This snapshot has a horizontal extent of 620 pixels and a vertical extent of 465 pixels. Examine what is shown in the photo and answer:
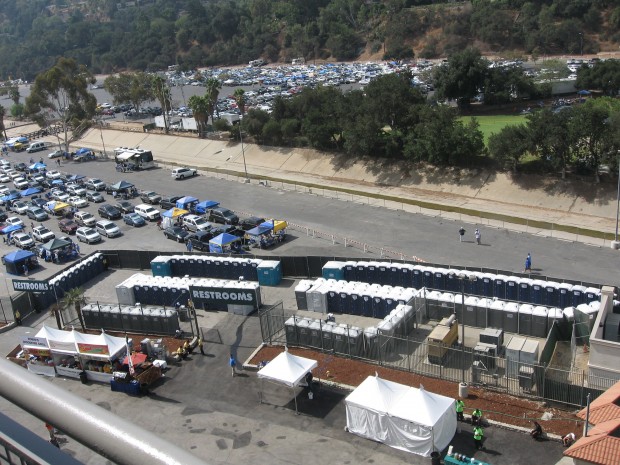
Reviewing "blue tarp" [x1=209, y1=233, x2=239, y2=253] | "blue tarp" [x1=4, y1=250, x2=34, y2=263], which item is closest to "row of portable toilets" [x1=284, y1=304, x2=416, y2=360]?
"blue tarp" [x1=209, y1=233, x2=239, y2=253]

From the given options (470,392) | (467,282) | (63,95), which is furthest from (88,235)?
(63,95)

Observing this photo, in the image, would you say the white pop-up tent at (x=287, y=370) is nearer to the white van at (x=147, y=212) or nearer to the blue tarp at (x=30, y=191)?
the white van at (x=147, y=212)

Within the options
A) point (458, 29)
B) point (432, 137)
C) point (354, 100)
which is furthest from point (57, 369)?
point (458, 29)

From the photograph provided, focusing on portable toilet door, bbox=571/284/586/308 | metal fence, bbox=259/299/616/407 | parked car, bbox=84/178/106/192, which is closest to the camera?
metal fence, bbox=259/299/616/407

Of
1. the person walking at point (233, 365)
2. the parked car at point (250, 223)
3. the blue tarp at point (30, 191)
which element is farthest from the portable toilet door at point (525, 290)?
the blue tarp at point (30, 191)

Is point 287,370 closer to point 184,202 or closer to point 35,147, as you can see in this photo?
point 184,202

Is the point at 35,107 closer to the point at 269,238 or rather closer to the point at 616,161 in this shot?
the point at 269,238

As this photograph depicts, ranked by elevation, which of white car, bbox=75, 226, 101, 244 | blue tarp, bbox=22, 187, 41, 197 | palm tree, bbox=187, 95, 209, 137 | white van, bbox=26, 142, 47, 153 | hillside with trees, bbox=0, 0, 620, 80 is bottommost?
white car, bbox=75, 226, 101, 244

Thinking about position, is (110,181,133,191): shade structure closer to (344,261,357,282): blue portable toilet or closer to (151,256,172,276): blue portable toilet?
(151,256,172,276): blue portable toilet
